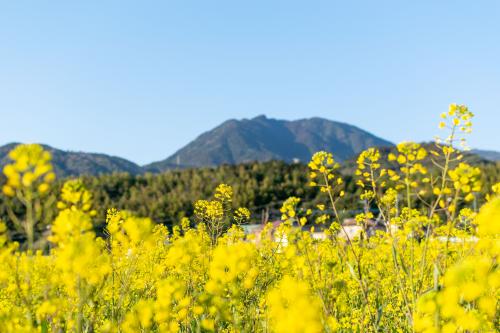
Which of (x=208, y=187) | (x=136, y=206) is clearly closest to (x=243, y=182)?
(x=208, y=187)

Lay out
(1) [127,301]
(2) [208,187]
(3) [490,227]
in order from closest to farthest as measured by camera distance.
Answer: (3) [490,227]
(1) [127,301]
(2) [208,187]

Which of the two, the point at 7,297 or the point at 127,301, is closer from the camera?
the point at 127,301

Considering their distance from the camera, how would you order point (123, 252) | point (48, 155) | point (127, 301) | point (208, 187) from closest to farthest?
point (48, 155)
point (123, 252)
point (127, 301)
point (208, 187)

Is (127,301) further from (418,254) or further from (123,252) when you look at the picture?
(418,254)

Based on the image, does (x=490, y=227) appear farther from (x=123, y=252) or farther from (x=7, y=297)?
(x=7, y=297)

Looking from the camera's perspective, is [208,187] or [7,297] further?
[208,187]

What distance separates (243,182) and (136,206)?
27.7ft

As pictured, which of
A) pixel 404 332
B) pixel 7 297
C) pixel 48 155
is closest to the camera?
pixel 48 155

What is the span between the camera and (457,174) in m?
3.22

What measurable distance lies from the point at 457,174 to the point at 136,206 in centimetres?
3698

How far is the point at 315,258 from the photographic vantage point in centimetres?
439

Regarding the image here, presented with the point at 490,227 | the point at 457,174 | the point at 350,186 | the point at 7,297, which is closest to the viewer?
the point at 490,227

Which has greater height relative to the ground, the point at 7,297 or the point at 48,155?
the point at 48,155

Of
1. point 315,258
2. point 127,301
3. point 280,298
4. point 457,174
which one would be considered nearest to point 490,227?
point 280,298
